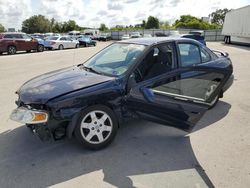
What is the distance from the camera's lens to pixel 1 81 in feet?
32.2

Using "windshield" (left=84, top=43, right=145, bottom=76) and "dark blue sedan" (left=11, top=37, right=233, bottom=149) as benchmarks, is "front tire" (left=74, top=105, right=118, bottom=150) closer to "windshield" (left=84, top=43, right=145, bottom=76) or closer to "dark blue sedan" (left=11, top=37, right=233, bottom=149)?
"dark blue sedan" (left=11, top=37, right=233, bottom=149)

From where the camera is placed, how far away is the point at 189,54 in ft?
16.5

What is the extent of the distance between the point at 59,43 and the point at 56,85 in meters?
26.8

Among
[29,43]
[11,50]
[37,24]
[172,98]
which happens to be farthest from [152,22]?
[172,98]

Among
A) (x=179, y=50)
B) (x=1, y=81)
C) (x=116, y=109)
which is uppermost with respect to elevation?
(x=179, y=50)

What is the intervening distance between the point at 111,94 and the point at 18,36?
21.6 meters

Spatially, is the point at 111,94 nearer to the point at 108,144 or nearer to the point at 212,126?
the point at 108,144

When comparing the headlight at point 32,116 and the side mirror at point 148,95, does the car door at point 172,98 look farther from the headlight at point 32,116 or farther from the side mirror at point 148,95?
the headlight at point 32,116

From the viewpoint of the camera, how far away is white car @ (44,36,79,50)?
2830 cm

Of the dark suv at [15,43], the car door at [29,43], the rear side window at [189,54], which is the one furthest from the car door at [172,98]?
the car door at [29,43]

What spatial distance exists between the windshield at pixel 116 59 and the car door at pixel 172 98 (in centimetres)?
46

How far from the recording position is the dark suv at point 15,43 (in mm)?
22078

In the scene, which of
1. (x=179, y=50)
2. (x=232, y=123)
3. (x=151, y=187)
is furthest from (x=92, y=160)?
(x=232, y=123)

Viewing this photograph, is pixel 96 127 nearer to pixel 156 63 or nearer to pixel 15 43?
pixel 156 63
